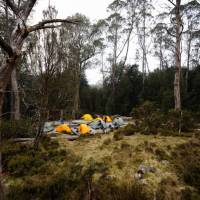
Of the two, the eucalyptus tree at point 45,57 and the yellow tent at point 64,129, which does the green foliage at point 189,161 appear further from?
the yellow tent at point 64,129

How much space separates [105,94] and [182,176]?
20881 mm

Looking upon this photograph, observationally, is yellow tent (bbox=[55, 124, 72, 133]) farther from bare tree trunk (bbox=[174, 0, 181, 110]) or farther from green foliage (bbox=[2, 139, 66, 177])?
bare tree trunk (bbox=[174, 0, 181, 110])

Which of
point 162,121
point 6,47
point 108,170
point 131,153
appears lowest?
point 108,170

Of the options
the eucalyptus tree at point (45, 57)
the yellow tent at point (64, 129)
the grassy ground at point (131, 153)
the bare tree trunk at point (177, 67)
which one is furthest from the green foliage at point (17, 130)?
the bare tree trunk at point (177, 67)

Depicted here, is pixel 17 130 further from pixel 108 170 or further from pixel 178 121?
pixel 178 121

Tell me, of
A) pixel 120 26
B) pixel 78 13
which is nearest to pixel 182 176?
pixel 78 13

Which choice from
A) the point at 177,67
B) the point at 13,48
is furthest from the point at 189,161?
the point at 177,67

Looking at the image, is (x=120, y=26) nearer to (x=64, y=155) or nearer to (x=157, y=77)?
(x=157, y=77)

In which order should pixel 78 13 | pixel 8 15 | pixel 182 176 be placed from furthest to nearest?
1. pixel 78 13
2. pixel 8 15
3. pixel 182 176

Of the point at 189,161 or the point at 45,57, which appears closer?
the point at 189,161

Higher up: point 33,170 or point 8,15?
point 8,15

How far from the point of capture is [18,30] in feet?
8.71

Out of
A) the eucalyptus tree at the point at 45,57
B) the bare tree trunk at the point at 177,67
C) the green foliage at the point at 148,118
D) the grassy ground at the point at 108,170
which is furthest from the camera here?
the bare tree trunk at the point at 177,67

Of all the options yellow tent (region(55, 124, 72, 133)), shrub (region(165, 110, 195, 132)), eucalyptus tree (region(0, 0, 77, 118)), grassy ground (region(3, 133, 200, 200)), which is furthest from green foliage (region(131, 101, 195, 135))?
eucalyptus tree (region(0, 0, 77, 118))
